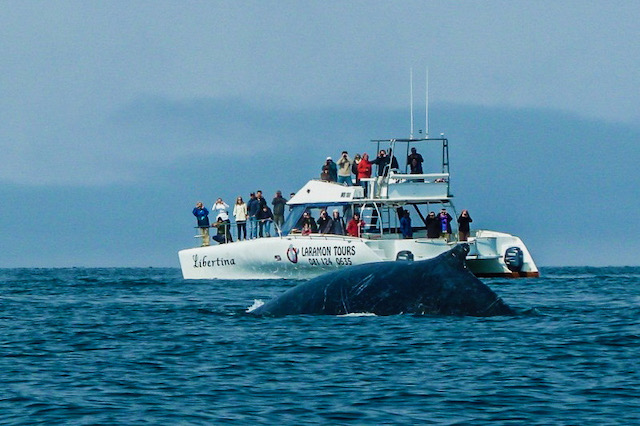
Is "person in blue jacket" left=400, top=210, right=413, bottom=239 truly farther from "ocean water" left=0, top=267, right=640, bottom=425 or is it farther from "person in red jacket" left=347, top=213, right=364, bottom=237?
"ocean water" left=0, top=267, right=640, bottom=425

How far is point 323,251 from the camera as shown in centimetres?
4488

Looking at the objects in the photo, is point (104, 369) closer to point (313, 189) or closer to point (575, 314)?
point (575, 314)

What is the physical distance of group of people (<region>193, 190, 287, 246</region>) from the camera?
48.6m

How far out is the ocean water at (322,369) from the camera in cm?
1327

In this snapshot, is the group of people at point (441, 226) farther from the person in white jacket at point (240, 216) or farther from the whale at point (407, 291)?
the whale at point (407, 291)

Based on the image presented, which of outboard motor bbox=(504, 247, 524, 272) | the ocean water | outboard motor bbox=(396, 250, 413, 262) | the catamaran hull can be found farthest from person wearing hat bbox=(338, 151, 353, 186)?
the ocean water

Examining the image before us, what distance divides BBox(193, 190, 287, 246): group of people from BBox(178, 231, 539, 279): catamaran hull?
1197 mm

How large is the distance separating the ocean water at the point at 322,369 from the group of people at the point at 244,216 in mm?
23106

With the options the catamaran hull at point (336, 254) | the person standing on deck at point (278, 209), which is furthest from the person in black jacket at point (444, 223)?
the person standing on deck at point (278, 209)

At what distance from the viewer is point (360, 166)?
48.0 meters

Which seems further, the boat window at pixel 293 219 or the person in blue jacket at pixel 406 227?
the boat window at pixel 293 219

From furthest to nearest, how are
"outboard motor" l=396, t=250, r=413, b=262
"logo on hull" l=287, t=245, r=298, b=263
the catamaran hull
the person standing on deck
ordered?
the person standing on deck
"logo on hull" l=287, t=245, r=298, b=263
the catamaran hull
"outboard motor" l=396, t=250, r=413, b=262

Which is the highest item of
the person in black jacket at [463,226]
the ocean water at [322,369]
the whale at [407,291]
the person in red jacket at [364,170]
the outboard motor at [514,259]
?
the person in red jacket at [364,170]

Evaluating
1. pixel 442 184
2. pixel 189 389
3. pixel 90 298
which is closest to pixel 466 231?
pixel 442 184
